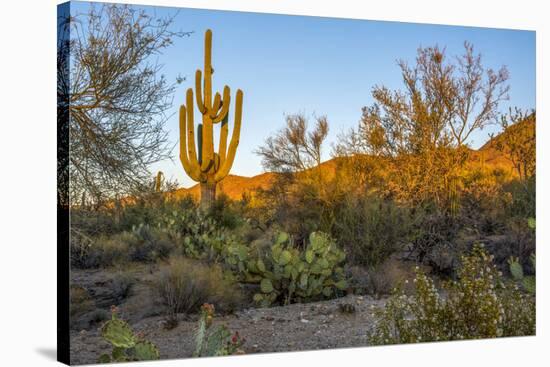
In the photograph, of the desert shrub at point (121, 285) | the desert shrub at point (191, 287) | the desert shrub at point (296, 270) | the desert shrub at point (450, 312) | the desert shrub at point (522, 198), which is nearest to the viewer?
the desert shrub at point (121, 285)

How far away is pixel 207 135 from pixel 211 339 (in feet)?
6.97

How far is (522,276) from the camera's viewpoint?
1102 centimetres

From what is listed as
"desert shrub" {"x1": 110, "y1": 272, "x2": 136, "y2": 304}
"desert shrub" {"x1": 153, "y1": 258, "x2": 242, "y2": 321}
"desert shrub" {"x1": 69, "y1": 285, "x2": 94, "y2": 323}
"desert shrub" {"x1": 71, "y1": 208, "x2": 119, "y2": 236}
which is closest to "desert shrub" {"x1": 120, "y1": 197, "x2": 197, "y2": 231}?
"desert shrub" {"x1": 71, "y1": 208, "x2": 119, "y2": 236}

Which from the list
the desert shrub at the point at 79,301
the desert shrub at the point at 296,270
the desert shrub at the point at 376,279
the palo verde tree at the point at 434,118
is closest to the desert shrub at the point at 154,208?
the desert shrub at the point at 296,270

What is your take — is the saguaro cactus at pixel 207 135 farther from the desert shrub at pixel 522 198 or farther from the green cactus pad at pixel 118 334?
the desert shrub at pixel 522 198

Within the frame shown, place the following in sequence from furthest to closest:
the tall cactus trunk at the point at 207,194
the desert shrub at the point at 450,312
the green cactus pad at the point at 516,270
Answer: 1. the green cactus pad at the point at 516,270
2. the desert shrub at the point at 450,312
3. the tall cactus trunk at the point at 207,194

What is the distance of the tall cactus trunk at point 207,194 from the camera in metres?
9.57

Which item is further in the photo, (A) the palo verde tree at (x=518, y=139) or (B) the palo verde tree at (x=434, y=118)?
(A) the palo verde tree at (x=518, y=139)

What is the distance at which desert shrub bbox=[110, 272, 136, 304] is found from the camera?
29.0 feet

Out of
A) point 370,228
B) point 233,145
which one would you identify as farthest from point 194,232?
point 370,228

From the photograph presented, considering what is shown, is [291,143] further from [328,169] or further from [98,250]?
[98,250]

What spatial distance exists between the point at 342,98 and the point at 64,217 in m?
3.29

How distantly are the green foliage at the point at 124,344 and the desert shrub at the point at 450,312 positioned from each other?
2.48 m

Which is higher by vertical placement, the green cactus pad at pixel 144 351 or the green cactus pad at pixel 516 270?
the green cactus pad at pixel 516 270
